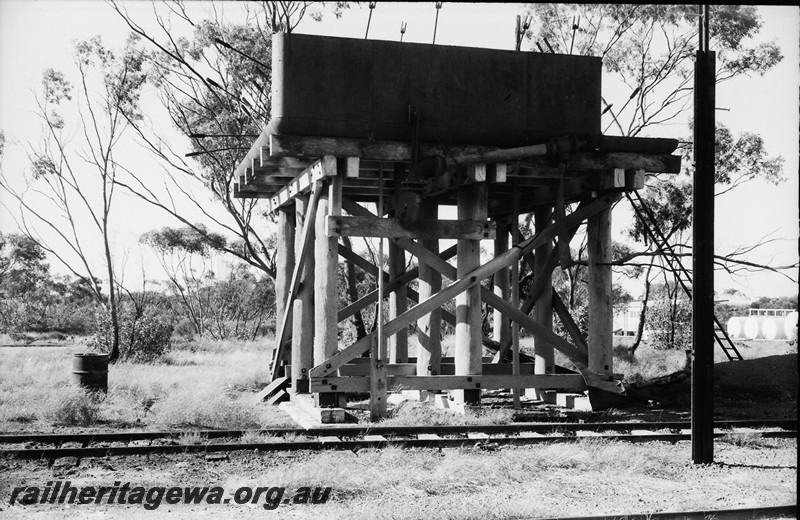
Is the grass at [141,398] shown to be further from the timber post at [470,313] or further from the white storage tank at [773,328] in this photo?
the white storage tank at [773,328]

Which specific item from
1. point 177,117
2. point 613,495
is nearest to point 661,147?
point 613,495

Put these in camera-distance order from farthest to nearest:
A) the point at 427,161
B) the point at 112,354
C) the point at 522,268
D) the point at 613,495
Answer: the point at 522,268
the point at 112,354
the point at 427,161
the point at 613,495

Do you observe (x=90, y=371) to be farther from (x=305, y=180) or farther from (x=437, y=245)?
(x=437, y=245)

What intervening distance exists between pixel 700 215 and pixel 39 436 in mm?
7243

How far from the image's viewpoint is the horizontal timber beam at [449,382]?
1091 cm

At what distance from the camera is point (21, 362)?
19.7 metres

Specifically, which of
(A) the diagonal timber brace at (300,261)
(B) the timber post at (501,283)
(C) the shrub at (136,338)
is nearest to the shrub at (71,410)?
(A) the diagonal timber brace at (300,261)

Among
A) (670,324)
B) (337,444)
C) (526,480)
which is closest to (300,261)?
(337,444)

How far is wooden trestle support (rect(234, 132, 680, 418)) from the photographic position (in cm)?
1089

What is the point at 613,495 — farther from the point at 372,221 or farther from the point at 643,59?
the point at 643,59

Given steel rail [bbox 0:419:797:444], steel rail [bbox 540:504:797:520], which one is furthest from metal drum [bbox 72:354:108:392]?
steel rail [bbox 540:504:797:520]

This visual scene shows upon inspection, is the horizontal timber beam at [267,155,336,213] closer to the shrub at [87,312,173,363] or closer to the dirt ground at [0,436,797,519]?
the dirt ground at [0,436,797,519]

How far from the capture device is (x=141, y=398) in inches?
508

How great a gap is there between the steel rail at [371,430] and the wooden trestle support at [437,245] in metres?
1.21
